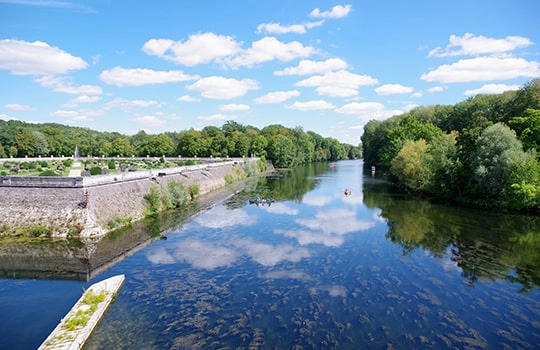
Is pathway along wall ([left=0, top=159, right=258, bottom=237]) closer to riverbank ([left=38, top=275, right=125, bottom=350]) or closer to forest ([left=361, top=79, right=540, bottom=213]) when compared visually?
riverbank ([left=38, top=275, right=125, bottom=350])

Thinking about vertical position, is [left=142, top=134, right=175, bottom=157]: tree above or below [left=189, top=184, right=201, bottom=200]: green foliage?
above

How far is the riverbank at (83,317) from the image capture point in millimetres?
13086

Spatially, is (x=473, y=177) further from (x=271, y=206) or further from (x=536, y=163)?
(x=271, y=206)

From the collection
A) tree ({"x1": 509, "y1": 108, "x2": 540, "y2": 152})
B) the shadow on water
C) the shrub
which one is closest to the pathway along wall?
the shadow on water

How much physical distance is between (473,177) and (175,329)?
3912cm

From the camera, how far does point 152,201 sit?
37.2 metres

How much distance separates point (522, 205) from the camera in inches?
1451

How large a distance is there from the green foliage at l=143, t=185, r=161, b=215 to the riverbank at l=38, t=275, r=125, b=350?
58.6 feet

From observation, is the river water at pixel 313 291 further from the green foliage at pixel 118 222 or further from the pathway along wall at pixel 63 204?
the pathway along wall at pixel 63 204

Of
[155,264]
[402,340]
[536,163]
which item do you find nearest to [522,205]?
[536,163]

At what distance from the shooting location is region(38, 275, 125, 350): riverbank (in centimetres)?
1309

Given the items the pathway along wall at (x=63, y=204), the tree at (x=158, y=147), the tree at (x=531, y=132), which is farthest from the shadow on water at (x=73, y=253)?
the tree at (x=158, y=147)

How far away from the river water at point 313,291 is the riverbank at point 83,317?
40 cm

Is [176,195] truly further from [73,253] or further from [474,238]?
[474,238]
